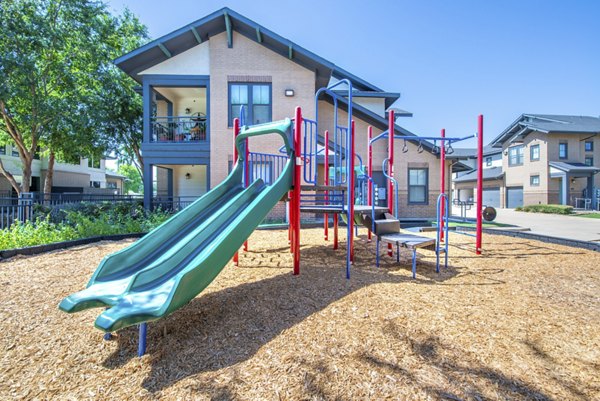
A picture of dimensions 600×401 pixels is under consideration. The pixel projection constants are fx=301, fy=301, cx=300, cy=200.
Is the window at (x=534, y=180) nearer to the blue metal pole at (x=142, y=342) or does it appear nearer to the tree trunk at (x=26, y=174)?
the blue metal pole at (x=142, y=342)

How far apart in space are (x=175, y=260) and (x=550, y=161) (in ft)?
117

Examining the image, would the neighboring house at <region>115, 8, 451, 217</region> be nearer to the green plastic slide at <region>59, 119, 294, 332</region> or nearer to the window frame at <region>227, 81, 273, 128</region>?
the window frame at <region>227, 81, 273, 128</region>

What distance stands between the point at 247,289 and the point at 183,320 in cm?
103

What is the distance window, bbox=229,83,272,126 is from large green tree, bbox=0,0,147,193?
783 centimetres

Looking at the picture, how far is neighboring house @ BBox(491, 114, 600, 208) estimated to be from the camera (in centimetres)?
2811

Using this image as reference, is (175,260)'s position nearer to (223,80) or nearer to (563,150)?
(223,80)

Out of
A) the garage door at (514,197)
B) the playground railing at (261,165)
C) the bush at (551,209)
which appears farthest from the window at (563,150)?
the playground railing at (261,165)

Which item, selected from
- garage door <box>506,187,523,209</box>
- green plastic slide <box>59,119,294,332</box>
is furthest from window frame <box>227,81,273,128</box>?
garage door <box>506,187,523,209</box>

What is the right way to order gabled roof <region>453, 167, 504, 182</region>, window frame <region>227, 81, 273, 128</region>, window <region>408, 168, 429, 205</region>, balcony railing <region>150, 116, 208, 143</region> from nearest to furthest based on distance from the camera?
window frame <region>227, 81, 273, 128</region>
balcony railing <region>150, 116, 208, 143</region>
window <region>408, 168, 429, 205</region>
gabled roof <region>453, 167, 504, 182</region>

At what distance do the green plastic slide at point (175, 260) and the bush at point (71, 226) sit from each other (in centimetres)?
496

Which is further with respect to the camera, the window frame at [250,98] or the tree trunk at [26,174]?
the tree trunk at [26,174]

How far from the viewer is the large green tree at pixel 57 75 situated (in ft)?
42.3

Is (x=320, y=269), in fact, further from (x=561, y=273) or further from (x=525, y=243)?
(x=525, y=243)

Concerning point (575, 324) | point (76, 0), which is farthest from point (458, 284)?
point (76, 0)
